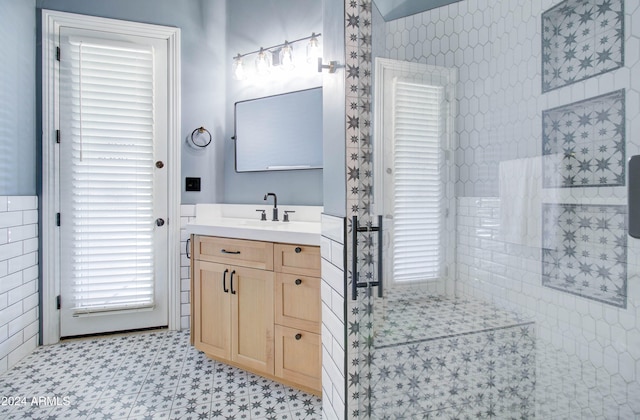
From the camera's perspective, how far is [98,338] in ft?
8.12

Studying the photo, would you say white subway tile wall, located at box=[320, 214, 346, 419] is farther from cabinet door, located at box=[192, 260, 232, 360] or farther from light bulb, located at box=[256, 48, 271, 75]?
light bulb, located at box=[256, 48, 271, 75]

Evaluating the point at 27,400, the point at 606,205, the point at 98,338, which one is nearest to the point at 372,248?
the point at 606,205

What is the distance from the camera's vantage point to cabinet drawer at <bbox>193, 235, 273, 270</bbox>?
1.80 metres

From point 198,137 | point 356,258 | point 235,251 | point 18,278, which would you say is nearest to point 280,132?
point 198,137

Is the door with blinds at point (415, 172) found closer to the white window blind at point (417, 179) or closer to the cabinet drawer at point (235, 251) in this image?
the white window blind at point (417, 179)

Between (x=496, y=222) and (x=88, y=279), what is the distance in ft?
8.67

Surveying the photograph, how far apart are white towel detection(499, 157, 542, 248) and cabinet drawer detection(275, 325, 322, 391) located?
107 cm

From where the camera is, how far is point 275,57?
2.52 metres

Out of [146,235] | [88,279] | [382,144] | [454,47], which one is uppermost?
[454,47]

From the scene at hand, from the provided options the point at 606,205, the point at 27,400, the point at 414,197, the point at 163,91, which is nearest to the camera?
the point at 606,205

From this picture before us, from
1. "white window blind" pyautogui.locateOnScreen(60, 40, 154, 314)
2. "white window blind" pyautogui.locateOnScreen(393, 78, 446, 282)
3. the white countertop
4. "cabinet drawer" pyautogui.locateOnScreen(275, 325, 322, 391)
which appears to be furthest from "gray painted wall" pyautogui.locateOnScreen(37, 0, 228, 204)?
"white window blind" pyautogui.locateOnScreen(393, 78, 446, 282)

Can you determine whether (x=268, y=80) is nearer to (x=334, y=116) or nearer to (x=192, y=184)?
(x=192, y=184)

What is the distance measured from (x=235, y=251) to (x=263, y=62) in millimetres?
1428

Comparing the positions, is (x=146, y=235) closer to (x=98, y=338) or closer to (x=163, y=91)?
(x=98, y=338)
